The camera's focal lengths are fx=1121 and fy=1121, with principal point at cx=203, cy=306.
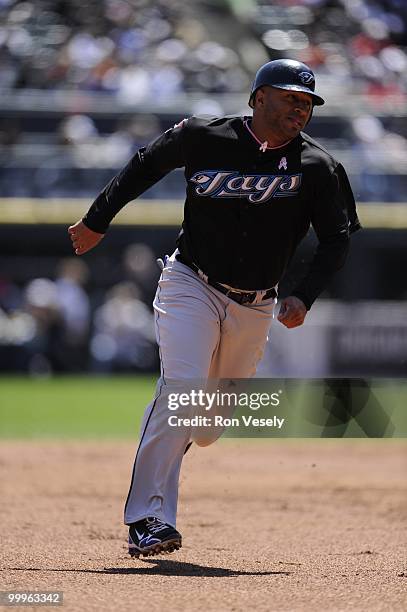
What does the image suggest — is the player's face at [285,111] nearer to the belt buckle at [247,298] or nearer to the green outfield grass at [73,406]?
the belt buckle at [247,298]

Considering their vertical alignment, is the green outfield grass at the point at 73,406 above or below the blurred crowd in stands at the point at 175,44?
below

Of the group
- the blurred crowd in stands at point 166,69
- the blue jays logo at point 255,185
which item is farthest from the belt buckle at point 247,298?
the blurred crowd in stands at point 166,69

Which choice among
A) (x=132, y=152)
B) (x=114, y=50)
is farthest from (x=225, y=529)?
(x=114, y=50)

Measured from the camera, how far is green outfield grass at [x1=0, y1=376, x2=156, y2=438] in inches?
397

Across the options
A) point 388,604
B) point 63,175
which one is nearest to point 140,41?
point 63,175

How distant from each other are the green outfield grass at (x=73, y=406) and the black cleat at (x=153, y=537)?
5.44m

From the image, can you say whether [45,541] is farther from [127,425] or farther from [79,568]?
[127,425]

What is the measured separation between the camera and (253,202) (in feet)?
13.9

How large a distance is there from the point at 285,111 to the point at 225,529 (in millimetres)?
2159

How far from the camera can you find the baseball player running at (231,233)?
4223 mm

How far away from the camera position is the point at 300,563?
437 cm

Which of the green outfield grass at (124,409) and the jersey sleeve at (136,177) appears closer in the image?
the jersey sleeve at (136,177)

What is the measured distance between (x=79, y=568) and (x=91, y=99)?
39.3 ft

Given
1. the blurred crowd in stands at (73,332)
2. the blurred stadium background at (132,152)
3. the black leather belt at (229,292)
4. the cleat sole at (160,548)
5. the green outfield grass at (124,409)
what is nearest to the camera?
the cleat sole at (160,548)
